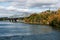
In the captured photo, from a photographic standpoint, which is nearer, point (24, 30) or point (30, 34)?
point (30, 34)

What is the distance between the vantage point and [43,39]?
133ft

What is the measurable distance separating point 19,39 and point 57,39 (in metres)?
7.66

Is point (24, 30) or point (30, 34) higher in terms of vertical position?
point (30, 34)

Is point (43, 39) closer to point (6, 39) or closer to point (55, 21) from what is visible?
point (6, 39)

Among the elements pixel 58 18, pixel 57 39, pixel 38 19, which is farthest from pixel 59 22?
pixel 38 19

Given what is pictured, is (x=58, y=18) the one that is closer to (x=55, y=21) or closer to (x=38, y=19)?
(x=55, y=21)

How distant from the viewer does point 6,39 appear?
1590 inches

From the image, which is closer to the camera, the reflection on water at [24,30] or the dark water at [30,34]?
the dark water at [30,34]

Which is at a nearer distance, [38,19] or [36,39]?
[36,39]

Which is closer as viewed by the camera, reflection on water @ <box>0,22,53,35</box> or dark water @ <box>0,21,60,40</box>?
dark water @ <box>0,21,60,40</box>

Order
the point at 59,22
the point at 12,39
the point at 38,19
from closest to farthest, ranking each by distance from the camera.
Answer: the point at 12,39 → the point at 59,22 → the point at 38,19

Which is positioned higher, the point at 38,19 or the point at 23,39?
the point at 23,39

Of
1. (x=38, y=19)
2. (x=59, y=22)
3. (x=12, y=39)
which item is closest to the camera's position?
(x=12, y=39)

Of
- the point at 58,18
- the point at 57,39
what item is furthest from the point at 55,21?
the point at 57,39
